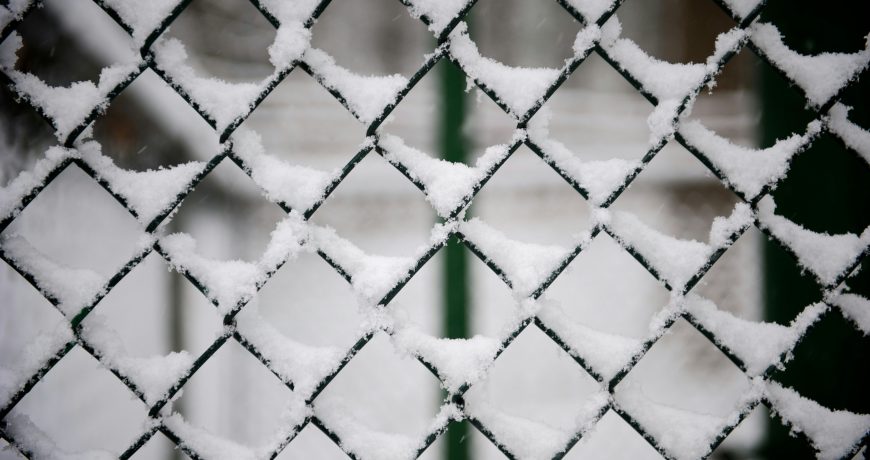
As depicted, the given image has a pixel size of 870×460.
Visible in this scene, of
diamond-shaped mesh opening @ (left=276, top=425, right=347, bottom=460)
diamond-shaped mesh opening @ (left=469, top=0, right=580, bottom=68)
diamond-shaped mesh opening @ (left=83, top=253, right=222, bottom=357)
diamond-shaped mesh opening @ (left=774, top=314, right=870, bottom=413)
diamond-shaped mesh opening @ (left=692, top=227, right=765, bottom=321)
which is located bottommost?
diamond-shaped mesh opening @ (left=276, top=425, right=347, bottom=460)

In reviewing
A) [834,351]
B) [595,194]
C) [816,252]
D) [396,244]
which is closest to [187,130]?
[396,244]

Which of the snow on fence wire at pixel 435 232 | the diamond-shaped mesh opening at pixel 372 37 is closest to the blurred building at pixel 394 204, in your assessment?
the diamond-shaped mesh opening at pixel 372 37

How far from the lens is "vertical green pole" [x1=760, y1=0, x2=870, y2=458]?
2.97ft

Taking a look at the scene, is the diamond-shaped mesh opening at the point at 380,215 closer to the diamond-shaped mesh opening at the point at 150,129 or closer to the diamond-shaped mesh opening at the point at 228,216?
the diamond-shaped mesh opening at the point at 228,216

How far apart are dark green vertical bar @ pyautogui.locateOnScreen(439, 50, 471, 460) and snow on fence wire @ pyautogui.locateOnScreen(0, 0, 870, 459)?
264 millimetres

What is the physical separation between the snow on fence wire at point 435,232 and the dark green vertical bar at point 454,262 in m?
0.26

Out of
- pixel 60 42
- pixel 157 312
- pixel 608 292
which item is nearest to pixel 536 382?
pixel 608 292

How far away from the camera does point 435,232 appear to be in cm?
71

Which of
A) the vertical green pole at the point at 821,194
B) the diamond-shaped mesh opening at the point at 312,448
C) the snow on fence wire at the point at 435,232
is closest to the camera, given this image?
the snow on fence wire at the point at 435,232

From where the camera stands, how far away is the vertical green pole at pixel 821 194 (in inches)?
35.7

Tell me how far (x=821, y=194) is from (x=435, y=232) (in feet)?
2.27

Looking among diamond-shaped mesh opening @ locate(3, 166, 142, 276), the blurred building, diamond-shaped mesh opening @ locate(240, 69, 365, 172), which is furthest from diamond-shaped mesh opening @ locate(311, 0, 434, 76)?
diamond-shaped mesh opening @ locate(3, 166, 142, 276)

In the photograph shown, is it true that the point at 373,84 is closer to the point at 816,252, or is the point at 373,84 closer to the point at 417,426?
the point at 816,252

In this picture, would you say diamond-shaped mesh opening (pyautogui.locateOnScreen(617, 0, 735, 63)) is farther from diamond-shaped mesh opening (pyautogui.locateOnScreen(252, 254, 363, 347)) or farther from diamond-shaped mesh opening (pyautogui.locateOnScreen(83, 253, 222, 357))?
diamond-shaped mesh opening (pyautogui.locateOnScreen(83, 253, 222, 357))
